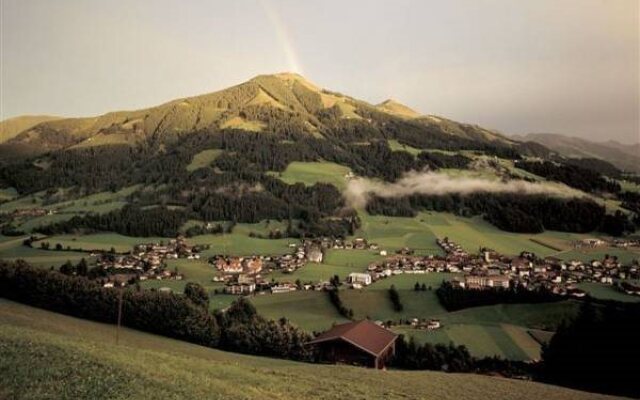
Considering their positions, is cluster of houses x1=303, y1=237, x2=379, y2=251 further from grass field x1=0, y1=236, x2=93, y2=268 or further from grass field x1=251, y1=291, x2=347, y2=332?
grass field x1=0, y1=236, x2=93, y2=268

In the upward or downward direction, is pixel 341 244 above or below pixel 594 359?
above

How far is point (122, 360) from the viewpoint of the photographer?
3241 cm

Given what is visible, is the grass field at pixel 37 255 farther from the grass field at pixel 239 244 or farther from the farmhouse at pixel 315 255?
the farmhouse at pixel 315 255

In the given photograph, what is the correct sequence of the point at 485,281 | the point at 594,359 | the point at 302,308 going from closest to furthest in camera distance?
the point at 594,359
the point at 302,308
the point at 485,281

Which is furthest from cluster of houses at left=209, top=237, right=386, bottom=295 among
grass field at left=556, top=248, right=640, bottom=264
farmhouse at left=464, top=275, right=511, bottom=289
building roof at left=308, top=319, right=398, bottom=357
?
grass field at left=556, top=248, right=640, bottom=264

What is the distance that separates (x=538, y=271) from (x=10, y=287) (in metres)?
114

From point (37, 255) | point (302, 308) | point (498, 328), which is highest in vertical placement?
point (37, 255)

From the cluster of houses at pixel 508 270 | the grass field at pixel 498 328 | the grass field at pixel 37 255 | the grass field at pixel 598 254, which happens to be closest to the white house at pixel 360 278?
the cluster of houses at pixel 508 270

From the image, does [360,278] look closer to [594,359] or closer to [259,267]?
[259,267]

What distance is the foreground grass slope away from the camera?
81.9ft

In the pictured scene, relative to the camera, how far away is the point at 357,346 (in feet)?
204

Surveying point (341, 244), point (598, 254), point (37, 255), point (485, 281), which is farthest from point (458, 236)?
point (37, 255)

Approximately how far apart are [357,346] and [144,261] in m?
87.4

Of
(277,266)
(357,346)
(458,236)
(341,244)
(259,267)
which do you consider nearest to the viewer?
(357,346)
